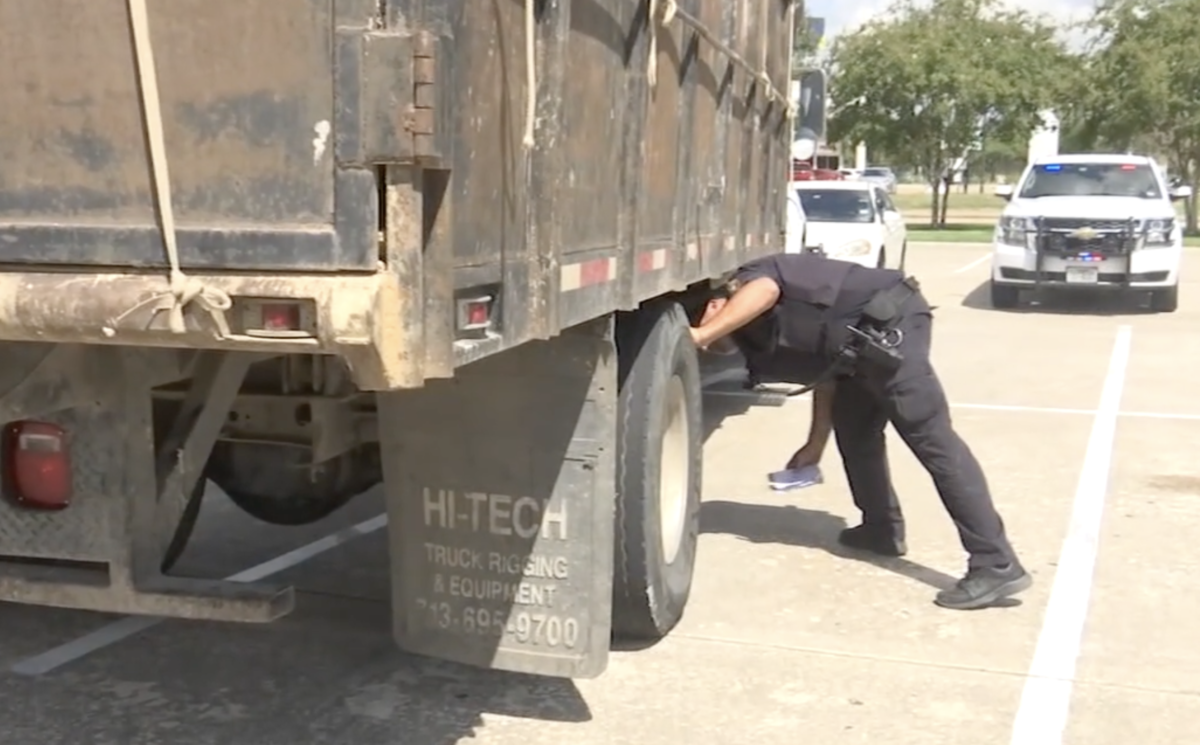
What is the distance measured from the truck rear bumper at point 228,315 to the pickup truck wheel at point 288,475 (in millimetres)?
1859

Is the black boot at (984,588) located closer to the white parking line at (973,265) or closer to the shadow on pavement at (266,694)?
the shadow on pavement at (266,694)

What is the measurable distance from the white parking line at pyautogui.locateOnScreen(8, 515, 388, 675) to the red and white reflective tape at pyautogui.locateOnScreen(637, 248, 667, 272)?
1.42 meters

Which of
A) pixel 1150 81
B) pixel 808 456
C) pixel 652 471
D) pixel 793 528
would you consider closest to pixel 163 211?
pixel 652 471

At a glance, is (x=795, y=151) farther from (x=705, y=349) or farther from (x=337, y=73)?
(x=337, y=73)

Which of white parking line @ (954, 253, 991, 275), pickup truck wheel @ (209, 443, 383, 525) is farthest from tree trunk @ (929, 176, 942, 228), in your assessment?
pickup truck wheel @ (209, 443, 383, 525)

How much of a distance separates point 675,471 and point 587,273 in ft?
5.62

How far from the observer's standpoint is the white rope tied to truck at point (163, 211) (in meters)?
2.81

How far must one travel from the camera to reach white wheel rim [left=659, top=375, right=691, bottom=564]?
17.3 feet

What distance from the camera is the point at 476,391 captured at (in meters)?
4.15

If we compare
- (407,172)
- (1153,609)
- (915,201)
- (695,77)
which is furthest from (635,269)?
(915,201)

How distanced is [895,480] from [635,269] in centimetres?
400

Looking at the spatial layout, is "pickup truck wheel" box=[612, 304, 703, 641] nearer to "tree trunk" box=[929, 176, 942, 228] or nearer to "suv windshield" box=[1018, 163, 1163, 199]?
"suv windshield" box=[1018, 163, 1163, 199]

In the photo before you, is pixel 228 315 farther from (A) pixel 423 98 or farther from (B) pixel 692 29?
(B) pixel 692 29

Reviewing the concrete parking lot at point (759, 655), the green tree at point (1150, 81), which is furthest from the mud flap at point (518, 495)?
the green tree at point (1150, 81)
